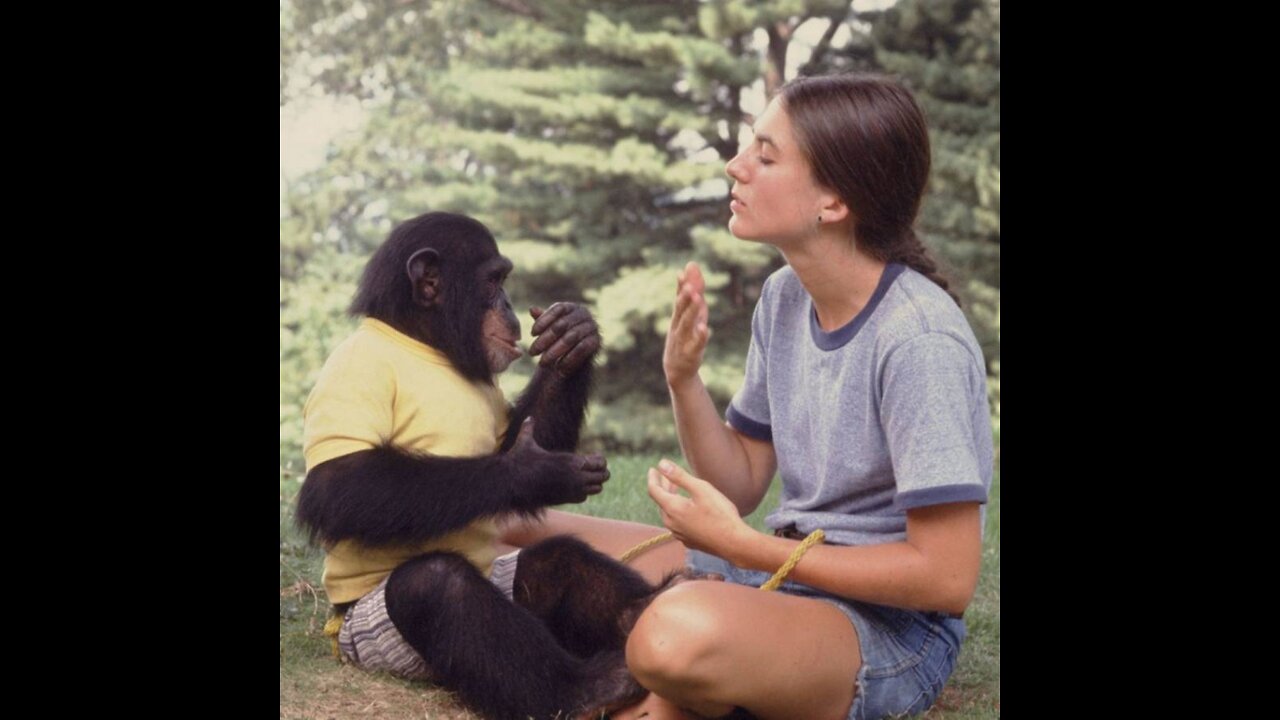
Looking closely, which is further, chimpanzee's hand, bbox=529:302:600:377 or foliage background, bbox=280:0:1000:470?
foliage background, bbox=280:0:1000:470

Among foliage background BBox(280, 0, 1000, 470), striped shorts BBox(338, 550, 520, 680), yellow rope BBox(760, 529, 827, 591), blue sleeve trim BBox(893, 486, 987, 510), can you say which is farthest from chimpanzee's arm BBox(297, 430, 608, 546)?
foliage background BBox(280, 0, 1000, 470)

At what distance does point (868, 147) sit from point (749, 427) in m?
0.88

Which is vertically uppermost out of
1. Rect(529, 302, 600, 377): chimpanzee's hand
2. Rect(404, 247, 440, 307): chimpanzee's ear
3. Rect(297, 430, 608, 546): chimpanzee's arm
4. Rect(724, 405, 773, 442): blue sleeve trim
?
Rect(404, 247, 440, 307): chimpanzee's ear

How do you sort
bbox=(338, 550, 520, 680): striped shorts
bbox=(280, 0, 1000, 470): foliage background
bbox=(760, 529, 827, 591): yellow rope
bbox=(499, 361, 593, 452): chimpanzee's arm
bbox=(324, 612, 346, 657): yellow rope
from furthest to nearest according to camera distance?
bbox=(280, 0, 1000, 470): foliage background < bbox=(499, 361, 593, 452): chimpanzee's arm < bbox=(324, 612, 346, 657): yellow rope < bbox=(338, 550, 520, 680): striped shorts < bbox=(760, 529, 827, 591): yellow rope

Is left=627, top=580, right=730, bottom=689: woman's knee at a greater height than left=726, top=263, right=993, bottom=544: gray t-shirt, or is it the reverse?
left=726, top=263, right=993, bottom=544: gray t-shirt

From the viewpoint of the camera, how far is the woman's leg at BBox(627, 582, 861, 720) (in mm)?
2793

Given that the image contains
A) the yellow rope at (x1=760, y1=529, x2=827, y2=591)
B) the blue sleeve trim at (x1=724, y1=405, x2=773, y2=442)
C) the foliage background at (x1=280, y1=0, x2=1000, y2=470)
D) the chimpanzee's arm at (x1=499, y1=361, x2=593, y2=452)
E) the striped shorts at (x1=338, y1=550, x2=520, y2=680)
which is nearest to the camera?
the yellow rope at (x1=760, y1=529, x2=827, y2=591)

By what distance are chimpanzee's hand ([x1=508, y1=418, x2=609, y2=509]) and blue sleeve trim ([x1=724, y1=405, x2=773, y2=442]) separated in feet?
1.67

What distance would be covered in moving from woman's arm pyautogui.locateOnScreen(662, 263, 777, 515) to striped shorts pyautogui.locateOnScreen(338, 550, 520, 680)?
0.85m

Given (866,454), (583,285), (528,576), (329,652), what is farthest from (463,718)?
(583,285)

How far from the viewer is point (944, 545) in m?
2.86

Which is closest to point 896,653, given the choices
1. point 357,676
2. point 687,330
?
point 687,330

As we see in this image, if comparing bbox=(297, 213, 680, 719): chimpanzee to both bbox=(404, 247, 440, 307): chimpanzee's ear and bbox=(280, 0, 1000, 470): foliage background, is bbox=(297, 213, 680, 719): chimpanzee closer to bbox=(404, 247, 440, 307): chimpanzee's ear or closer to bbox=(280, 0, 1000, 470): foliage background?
bbox=(404, 247, 440, 307): chimpanzee's ear
